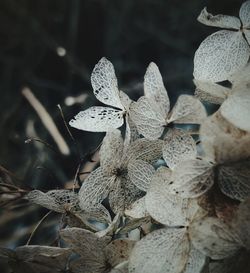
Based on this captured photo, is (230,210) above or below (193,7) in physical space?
below

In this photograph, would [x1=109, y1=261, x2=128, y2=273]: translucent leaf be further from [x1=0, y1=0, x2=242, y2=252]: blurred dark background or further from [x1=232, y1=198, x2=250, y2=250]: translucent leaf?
[x1=0, y1=0, x2=242, y2=252]: blurred dark background

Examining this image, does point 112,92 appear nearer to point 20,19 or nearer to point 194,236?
point 194,236

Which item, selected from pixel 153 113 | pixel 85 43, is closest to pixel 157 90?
pixel 153 113

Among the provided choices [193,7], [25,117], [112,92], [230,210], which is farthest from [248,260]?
[193,7]

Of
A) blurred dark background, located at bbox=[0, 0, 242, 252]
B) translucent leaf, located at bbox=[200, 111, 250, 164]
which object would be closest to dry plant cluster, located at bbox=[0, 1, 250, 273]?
translucent leaf, located at bbox=[200, 111, 250, 164]

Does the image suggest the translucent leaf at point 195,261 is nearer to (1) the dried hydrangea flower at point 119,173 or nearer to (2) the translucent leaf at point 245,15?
(1) the dried hydrangea flower at point 119,173

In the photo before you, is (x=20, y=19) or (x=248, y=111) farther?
(x=20, y=19)

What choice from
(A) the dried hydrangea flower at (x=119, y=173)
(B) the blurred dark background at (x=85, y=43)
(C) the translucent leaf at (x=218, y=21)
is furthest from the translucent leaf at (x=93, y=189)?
(B) the blurred dark background at (x=85, y=43)
